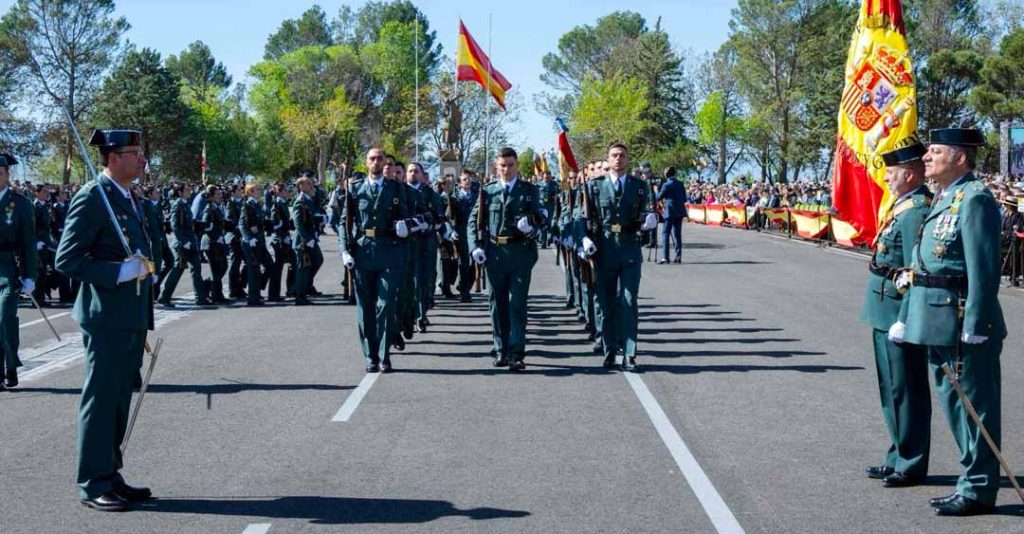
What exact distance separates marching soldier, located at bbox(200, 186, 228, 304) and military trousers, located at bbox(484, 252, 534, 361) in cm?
835

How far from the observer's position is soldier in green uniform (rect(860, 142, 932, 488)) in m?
6.72

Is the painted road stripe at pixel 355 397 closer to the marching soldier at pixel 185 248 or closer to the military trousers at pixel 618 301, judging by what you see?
the military trousers at pixel 618 301

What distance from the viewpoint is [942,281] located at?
6.17m

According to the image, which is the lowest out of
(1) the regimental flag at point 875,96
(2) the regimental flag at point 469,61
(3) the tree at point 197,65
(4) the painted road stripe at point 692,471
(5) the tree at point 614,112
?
(4) the painted road stripe at point 692,471

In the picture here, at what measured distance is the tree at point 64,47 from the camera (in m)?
71.4

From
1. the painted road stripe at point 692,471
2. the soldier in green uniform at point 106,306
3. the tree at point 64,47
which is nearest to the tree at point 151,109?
the tree at point 64,47

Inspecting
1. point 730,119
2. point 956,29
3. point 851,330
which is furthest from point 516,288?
point 730,119

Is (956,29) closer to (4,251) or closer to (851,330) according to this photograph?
(851,330)

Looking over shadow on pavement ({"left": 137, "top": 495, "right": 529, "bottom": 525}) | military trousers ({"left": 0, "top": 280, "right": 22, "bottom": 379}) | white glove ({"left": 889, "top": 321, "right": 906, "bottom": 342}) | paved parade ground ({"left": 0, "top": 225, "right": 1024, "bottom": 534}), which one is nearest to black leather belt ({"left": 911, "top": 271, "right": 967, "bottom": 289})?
white glove ({"left": 889, "top": 321, "right": 906, "bottom": 342})

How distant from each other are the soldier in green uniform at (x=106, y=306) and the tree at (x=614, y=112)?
7665 cm

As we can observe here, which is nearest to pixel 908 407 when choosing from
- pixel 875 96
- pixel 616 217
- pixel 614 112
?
pixel 616 217

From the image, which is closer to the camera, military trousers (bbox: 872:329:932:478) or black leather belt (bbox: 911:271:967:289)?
black leather belt (bbox: 911:271:967:289)

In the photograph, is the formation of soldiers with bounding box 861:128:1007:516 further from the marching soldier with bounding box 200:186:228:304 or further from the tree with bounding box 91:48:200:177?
the tree with bounding box 91:48:200:177

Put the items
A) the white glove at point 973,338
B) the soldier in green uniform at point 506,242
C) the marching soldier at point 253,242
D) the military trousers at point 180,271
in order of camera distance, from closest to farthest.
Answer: the white glove at point 973,338 < the soldier in green uniform at point 506,242 < the military trousers at point 180,271 < the marching soldier at point 253,242
